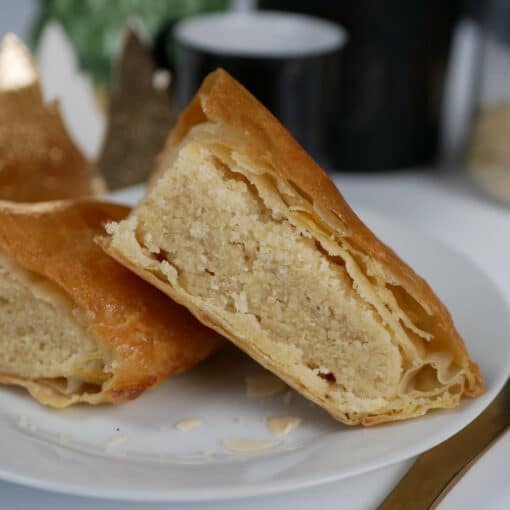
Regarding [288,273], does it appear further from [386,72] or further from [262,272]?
[386,72]

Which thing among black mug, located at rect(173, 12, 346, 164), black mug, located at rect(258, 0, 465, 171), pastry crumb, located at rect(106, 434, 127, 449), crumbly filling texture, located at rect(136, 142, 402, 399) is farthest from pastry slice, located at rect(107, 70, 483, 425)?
black mug, located at rect(258, 0, 465, 171)

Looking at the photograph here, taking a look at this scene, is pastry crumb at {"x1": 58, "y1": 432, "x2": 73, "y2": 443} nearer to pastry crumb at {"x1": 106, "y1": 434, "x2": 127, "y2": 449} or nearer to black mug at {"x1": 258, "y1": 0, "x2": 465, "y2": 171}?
pastry crumb at {"x1": 106, "y1": 434, "x2": 127, "y2": 449}

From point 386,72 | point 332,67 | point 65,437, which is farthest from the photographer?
point 386,72

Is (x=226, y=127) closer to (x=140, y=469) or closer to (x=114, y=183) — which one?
(x=140, y=469)

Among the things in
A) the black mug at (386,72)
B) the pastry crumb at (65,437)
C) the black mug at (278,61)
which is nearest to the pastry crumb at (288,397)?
the pastry crumb at (65,437)

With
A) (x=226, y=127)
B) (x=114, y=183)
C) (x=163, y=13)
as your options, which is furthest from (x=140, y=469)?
(x=163, y=13)

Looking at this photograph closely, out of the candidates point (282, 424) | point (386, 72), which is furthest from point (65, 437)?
point (386, 72)
